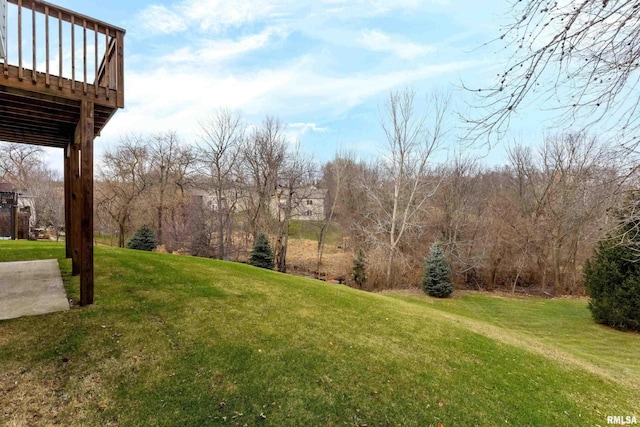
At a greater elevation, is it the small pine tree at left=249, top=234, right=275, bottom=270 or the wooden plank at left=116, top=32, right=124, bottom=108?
the wooden plank at left=116, top=32, right=124, bottom=108

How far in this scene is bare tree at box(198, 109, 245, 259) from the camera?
1886cm

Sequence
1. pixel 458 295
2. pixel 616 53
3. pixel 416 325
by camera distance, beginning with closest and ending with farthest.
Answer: pixel 616 53
pixel 416 325
pixel 458 295

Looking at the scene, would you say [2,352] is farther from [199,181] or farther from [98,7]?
[199,181]

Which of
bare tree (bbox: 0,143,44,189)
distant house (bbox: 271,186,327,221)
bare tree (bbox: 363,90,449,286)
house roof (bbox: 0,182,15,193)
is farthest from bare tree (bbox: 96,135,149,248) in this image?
bare tree (bbox: 363,90,449,286)

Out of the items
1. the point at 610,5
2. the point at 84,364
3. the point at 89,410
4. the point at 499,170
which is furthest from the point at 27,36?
the point at 499,170

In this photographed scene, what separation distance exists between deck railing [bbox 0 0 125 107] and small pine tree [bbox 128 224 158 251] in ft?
44.5

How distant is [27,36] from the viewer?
11.3 feet

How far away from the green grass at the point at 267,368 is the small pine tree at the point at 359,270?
949 cm

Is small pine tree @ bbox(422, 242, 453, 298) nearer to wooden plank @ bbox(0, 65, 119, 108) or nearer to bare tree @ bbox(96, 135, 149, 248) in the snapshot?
wooden plank @ bbox(0, 65, 119, 108)

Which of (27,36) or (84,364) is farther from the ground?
(27,36)

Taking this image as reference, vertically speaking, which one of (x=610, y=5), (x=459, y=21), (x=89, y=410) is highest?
(x=459, y=21)

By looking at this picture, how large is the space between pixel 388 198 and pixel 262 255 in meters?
7.30

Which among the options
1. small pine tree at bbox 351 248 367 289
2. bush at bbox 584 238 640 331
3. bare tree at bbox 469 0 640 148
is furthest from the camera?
small pine tree at bbox 351 248 367 289

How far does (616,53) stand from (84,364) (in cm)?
481
